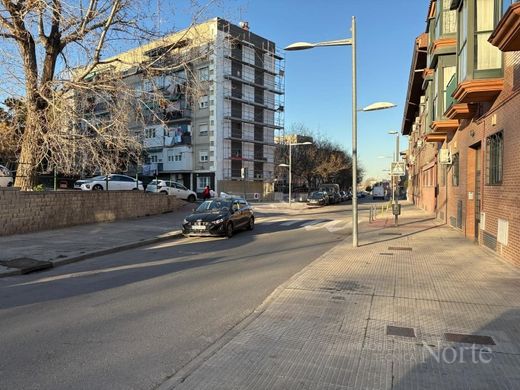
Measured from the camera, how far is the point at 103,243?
44.1ft

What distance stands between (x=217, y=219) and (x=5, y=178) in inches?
364

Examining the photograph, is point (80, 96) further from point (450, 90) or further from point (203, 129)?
point (203, 129)

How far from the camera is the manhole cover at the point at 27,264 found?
9.55 m

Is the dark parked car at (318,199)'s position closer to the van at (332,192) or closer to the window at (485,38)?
the van at (332,192)

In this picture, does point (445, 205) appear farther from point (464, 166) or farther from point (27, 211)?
point (27, 211)

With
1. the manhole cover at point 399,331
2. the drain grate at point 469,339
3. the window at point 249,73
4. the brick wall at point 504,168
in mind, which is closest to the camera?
the drain grate at point 469,339

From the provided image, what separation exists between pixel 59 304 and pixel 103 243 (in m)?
6.99

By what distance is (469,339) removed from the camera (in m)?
4.99

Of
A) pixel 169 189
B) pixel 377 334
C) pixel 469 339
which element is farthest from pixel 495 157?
pixel 169 189

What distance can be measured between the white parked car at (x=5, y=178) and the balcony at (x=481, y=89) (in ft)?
54.1

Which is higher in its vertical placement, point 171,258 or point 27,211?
point 27,211

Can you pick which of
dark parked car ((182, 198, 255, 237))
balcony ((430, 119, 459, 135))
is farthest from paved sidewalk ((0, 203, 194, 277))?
balcony ((430, 119, 459, 135))

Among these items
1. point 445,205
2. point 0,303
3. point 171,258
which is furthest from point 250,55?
point 0,303

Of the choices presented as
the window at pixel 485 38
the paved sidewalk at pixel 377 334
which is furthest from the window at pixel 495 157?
the paved sidewalk at pixel 377 334
